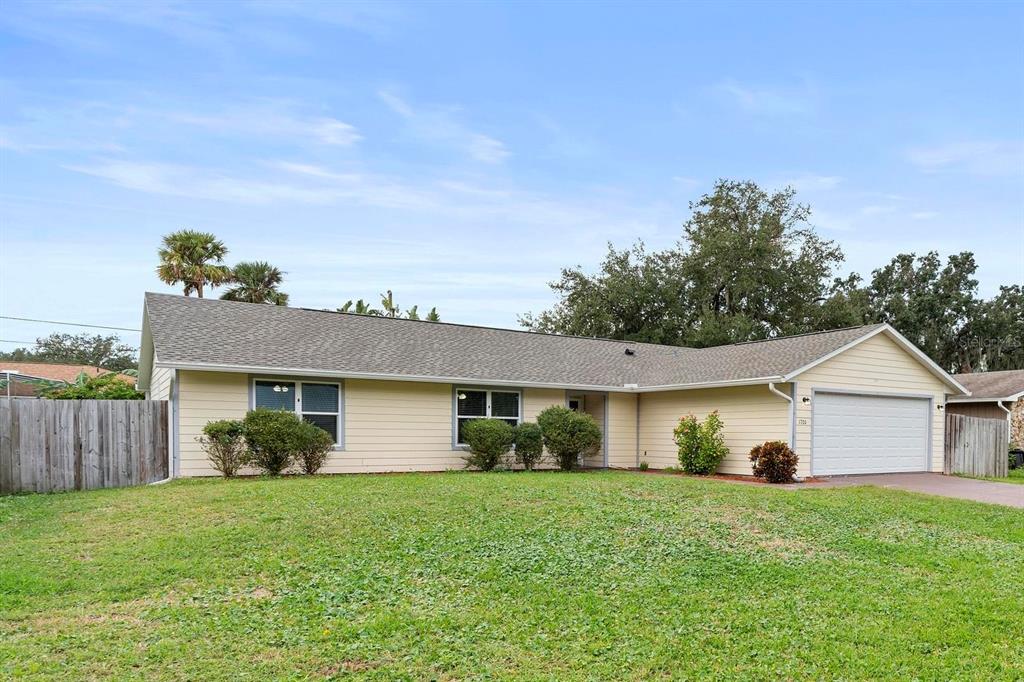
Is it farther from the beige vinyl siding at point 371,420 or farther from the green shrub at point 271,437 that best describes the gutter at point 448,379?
the green shrub at point 271,437

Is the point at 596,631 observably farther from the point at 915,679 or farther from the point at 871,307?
the point at 871,307

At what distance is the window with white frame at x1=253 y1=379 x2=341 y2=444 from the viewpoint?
1573 cm

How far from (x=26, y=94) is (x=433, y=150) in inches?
360

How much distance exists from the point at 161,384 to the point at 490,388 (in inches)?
318

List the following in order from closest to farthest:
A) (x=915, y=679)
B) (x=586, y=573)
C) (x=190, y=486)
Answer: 1. (x=915, y=679)
2. (x=586, y=573)
3. (x=190, y=486)

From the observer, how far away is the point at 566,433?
17.8 meters

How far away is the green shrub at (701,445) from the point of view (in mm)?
17453

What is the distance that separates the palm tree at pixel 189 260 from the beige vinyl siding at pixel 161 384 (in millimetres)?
10237

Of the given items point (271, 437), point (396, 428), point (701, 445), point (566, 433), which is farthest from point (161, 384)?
point (701, 445)

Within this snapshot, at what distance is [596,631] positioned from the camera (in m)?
5.55

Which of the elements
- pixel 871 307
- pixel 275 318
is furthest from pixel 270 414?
pixel 871 307

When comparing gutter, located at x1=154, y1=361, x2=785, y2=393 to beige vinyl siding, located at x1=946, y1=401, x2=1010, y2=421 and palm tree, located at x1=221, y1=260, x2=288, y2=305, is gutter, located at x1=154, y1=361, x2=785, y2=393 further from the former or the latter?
palm tree, located at x1=221, y1=260, x2=288, y2=305

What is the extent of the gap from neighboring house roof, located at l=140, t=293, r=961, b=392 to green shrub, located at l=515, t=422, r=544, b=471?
136cm

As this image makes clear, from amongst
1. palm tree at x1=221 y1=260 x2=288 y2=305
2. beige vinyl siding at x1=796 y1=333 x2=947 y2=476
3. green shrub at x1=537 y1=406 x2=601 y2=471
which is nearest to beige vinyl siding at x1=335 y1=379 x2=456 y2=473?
green shrub at x1=537 y1=406 x2=601 y2=471
